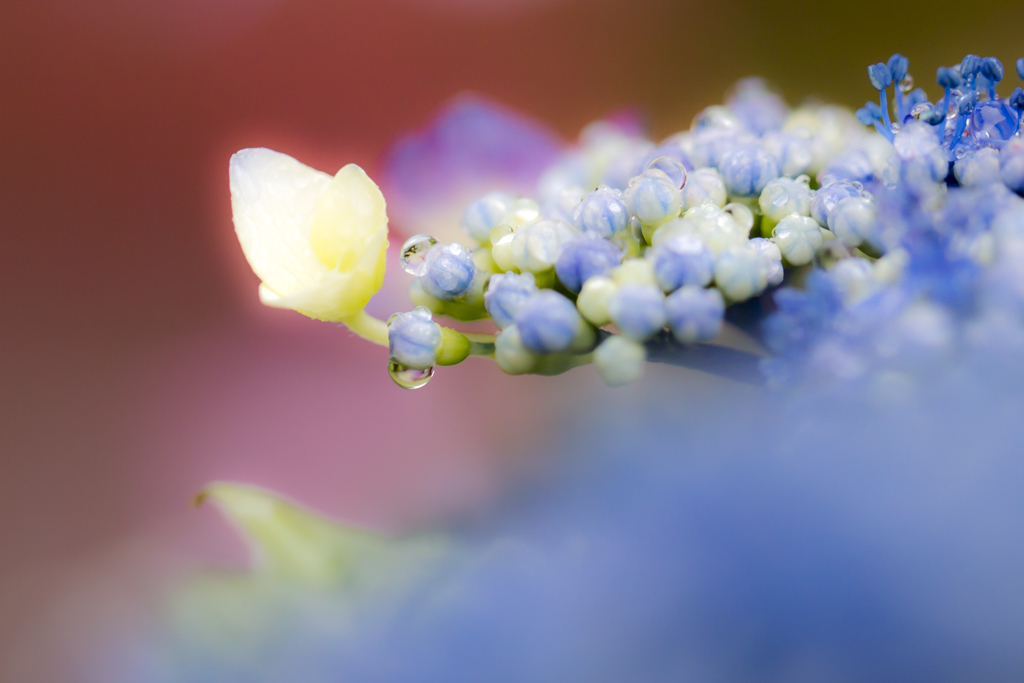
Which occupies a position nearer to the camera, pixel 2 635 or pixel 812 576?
pixel 812 576

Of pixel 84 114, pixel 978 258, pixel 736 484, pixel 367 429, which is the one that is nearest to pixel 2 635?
pixel 367 429

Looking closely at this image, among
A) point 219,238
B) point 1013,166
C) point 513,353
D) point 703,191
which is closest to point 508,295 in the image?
point 513,353

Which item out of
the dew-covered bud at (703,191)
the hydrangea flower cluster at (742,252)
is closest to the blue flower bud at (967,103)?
the hydrangea flower cluster at (742,252)

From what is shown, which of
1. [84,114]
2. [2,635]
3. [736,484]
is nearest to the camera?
[736,484]

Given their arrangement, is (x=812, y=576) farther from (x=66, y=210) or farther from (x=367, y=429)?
(x=66, y=210)

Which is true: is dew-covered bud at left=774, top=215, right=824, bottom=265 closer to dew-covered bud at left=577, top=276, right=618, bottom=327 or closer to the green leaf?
dew-covered bud at left=577, top=276, right=618, bottom=327

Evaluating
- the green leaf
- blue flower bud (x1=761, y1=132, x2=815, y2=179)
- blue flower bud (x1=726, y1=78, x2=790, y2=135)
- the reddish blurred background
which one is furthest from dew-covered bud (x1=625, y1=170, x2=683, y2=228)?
the reddish blurred background

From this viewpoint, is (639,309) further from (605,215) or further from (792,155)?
(792,155)
